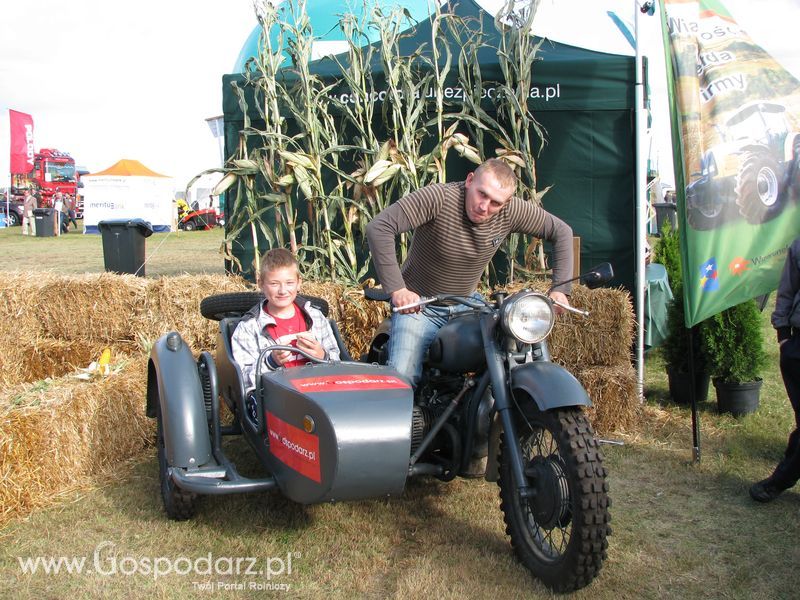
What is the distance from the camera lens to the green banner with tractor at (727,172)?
4219mm

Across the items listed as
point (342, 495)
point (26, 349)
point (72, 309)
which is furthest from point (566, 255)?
point (26, 349)

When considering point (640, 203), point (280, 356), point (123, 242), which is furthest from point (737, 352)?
point (123, 242)

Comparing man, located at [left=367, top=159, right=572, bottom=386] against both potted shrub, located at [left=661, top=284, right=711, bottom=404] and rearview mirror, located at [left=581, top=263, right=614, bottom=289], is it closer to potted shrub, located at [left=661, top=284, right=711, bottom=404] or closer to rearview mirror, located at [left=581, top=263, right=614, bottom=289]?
rearview mirror, located at [left=581, top=263, right=614, bottom=289]

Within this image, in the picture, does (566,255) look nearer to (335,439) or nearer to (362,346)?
(335,439)

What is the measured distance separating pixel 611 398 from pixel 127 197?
22.5 metres

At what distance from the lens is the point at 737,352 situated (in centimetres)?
514

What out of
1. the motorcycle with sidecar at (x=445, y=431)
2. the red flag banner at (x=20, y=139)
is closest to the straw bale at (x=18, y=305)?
the motorcycle with sidecar at (x=445, y=431)

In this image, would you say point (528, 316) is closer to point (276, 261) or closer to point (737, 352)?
point (276, 261)

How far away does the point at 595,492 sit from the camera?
2.69 metres

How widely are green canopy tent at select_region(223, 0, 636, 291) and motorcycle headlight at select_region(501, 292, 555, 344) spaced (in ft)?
11.4

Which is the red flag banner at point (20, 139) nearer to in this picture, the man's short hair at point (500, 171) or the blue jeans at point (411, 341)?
the blue jeans at point (411, 341)

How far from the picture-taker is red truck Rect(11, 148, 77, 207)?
3522 centimetres

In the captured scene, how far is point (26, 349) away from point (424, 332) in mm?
4031

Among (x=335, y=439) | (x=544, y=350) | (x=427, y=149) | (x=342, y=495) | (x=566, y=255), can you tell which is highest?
(x=427, y=149)
